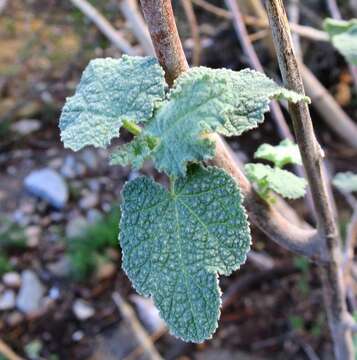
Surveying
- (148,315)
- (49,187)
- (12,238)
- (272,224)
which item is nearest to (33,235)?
(12,238)

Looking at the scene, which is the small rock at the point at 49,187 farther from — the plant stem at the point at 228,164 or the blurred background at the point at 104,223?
the plant stem at the point at 228,164

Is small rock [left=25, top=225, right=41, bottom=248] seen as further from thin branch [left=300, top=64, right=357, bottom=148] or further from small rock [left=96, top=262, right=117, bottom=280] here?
thin branch [left=300, top=64, right=357, bottom=148]

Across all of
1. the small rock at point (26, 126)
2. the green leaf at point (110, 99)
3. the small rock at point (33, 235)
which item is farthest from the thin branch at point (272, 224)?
the small rock at point (26, 126)

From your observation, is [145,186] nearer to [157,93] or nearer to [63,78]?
[157,93]

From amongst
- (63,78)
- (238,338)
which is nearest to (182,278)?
(238,338)

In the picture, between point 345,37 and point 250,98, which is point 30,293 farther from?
point 250,98
